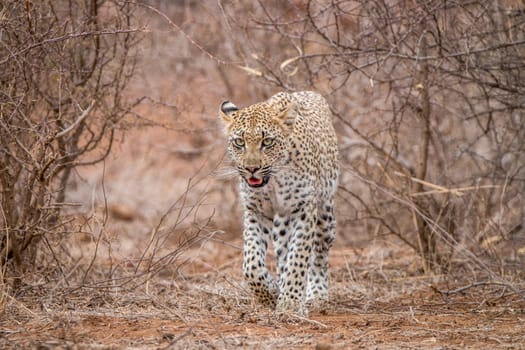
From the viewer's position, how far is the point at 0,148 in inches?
306

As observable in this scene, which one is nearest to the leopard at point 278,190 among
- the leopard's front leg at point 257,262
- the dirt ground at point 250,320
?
the leopard's front leg at point 257,262

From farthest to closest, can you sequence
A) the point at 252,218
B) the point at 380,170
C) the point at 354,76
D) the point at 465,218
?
1. the point at 354,76
2. the point at 380,170
3. the point at 465,218
4. the point at 252,218

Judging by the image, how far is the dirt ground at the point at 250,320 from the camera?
254 inches

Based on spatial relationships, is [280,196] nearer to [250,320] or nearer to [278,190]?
[278,190]

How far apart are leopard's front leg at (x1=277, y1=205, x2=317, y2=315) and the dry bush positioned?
991mm

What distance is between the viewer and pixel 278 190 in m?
8.27

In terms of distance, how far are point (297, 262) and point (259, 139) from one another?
A: 1.24 meters

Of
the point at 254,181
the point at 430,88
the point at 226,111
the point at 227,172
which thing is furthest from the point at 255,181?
the point at 430,88

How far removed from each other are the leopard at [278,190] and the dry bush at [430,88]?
0.92 m

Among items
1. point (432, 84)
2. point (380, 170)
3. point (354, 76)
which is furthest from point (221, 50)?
point (432, 84)

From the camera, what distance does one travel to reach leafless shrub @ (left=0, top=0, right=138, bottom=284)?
25.3 feet

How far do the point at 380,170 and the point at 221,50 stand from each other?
17.9ft

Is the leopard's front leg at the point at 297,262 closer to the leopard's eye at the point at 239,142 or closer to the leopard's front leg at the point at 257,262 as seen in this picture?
the leopard's front leg at the point at 257,262

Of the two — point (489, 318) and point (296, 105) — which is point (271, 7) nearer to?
point (296, 105)
